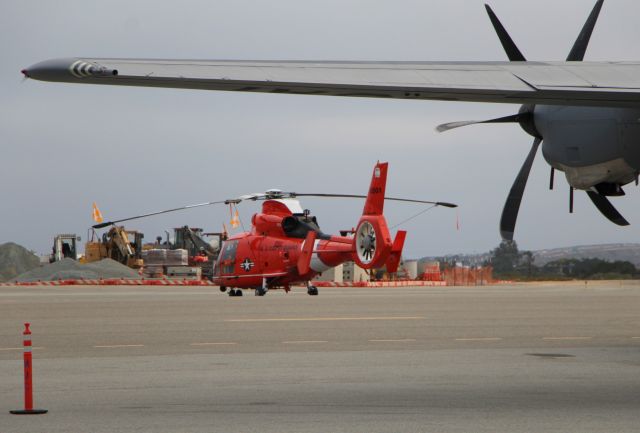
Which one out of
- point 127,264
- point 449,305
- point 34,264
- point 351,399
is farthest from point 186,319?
point 34,264

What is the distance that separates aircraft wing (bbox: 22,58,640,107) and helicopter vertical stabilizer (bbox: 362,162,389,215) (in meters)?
29.9

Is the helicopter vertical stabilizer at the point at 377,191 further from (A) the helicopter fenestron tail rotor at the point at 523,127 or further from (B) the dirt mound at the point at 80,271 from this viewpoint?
(B) the dirt mound at the point at 80,271

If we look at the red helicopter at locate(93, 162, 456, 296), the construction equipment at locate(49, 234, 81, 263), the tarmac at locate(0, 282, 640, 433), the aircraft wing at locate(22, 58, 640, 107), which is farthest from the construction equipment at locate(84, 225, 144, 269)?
the aircraft wing at locate(22, 58, 640, 107)

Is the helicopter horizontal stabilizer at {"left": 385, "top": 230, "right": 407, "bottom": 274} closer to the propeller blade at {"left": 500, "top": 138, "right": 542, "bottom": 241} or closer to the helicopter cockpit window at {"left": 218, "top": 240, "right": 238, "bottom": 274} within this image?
the helicopter cockpit window at {"left": 218, "top": 240, "right": 238, "bottom": 274}

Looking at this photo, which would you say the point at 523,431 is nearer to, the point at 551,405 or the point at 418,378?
the point at 551,405

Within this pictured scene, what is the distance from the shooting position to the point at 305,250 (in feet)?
144

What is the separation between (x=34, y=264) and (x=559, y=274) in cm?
5200

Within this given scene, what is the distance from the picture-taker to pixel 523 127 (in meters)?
14.7

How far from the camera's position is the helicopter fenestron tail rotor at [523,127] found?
48.2 ft

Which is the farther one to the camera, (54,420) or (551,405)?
(551,405)

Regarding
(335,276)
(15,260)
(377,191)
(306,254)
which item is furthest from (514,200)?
(15,260)

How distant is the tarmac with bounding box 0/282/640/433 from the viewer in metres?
11.3

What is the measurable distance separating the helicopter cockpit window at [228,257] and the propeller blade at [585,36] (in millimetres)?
34101

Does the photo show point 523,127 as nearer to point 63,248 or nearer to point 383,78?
point 383,78
